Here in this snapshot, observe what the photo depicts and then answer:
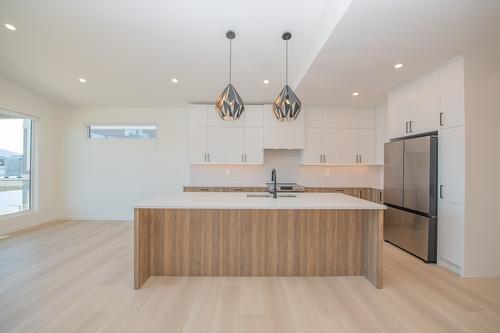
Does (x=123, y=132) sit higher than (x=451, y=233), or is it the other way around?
(x=123, y=132)

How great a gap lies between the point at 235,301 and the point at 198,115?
11.7 feet

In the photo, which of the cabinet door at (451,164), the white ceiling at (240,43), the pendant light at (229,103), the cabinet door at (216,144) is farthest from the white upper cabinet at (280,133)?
the cabinet door at (451,164)

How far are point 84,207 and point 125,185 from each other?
3.38 feet

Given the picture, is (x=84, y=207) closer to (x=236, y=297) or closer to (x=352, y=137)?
(x=236, y=297)

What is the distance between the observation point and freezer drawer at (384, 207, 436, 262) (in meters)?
2.96

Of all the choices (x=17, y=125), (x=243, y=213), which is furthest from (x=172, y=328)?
(x=17, y=125)

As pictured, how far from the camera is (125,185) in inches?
204

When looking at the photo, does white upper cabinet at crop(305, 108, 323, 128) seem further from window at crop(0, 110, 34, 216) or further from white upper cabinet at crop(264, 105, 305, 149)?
window at crop(0, 110, 34, 216)

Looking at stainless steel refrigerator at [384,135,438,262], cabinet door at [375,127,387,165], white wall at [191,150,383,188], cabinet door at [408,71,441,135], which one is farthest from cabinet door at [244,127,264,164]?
cabinet door at [408,71,441,135]

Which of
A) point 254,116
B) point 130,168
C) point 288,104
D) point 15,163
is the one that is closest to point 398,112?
Result: point 288,104

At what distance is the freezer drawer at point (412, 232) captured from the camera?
2957mm

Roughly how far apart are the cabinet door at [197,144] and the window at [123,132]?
3.64 feet

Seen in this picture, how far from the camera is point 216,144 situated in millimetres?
4738

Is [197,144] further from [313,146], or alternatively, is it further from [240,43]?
[313,146]
